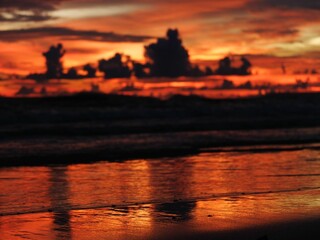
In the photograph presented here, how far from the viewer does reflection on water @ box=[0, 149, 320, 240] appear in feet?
32.8

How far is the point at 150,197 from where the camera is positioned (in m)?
12.8

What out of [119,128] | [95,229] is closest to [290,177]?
[95,229]

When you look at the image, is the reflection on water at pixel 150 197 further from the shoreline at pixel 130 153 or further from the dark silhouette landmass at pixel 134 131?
the dark silhouette landmass at pixel 134 131

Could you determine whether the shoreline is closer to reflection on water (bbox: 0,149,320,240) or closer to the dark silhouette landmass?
the dark silhouette landmass

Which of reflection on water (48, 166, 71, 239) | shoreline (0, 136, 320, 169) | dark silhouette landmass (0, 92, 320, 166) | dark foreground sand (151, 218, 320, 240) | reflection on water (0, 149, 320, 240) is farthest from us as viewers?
dark silhouette landmass (0, 92, 320, 166)

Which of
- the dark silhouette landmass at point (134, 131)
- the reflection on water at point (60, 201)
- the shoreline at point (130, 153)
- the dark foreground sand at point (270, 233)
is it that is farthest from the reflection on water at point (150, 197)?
the dark silhouette landmass at point (134, 131)

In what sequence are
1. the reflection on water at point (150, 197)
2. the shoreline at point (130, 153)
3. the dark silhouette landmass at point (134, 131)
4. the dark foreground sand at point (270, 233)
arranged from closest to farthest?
1. the dark foreground sand at point (270, 233)
2. the reflection on water at point (150, 197)
3. the shoreline at point (130, 153)
4. the dark silhouette landmass at point (134, 131)

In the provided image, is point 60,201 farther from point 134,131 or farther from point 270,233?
point 134,131

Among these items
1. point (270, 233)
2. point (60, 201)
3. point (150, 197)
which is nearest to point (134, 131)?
point (150, 197)

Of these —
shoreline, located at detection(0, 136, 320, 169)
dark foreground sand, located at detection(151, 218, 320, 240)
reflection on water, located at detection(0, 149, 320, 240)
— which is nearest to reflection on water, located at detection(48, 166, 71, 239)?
reflection on water, located at detection(0, 149, 320, 240)

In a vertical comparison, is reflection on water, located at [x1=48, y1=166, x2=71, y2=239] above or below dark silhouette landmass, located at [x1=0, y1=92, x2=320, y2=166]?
above

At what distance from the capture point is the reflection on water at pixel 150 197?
1000 cm

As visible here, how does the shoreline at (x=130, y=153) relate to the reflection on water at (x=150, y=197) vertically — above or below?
below

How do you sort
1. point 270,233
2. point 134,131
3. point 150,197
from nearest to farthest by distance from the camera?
point 270,233 → point 150,197 → point 134,131
